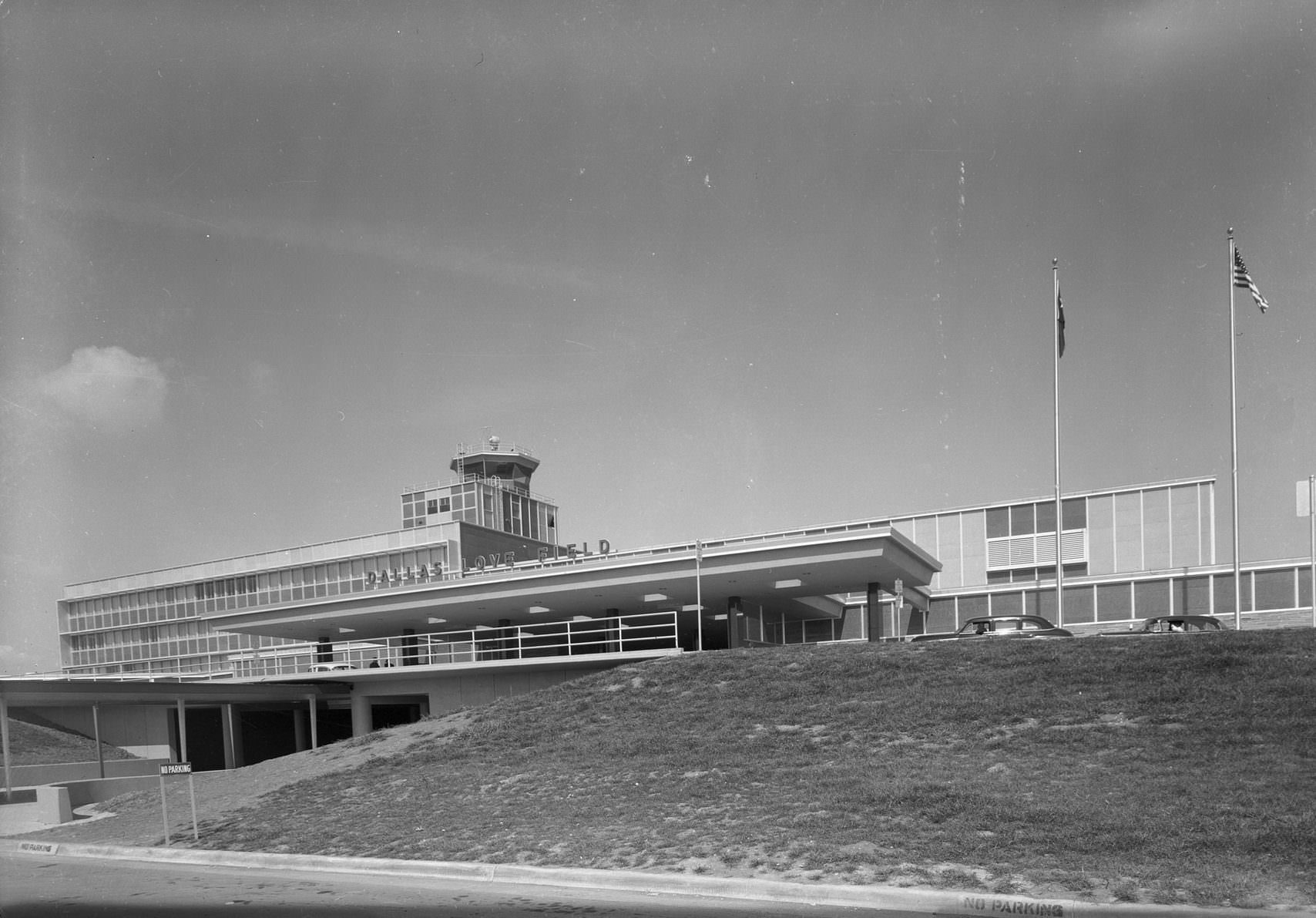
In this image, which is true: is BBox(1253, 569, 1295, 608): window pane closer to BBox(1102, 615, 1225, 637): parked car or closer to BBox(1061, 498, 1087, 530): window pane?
BBox(1061, 498, 1087, 530): window pane

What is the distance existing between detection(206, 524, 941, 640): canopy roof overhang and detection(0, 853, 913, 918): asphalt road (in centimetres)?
1713

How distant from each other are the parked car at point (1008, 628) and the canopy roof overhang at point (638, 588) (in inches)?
158

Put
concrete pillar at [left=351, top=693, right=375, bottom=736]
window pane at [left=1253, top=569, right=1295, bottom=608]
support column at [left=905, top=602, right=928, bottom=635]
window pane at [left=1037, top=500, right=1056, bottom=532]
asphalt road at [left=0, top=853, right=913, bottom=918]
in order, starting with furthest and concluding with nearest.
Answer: window pane at [left=1037, top=500, right=1056, bottom=532], support column at [left=905, top=602, right=928, bottom=635], window pane at [left=1253, top=569, right=1295, bottom=608], concrete pillar at [left=351, top=693, right=375, bottom=736], asphalt road at [left=0, top=853, right=913, bottom=918]

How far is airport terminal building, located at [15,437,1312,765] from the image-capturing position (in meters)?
32.7

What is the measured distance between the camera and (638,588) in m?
33.5

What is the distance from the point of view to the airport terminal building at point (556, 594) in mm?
32719

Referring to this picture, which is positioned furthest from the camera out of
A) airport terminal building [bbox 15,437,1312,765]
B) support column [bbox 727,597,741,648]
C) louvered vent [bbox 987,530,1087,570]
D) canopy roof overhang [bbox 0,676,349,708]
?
louvered vent [bbox 987,530,1087,570]

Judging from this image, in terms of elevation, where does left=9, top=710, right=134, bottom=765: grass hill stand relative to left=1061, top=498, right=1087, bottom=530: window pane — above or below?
below

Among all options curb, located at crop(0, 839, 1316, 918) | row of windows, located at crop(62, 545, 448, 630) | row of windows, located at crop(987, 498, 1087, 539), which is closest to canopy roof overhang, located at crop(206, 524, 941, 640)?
row of windows, located at crop(987, 498, 1087, 539)

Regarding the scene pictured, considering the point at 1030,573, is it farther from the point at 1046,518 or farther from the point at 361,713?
the point at 361,713

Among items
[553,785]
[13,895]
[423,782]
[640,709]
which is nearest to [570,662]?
[640,709]

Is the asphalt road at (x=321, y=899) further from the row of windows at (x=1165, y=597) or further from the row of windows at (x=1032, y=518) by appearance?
the row of windows at (x=1032, y=518)

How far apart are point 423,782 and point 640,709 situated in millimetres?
5196

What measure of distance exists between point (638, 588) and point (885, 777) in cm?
1903
